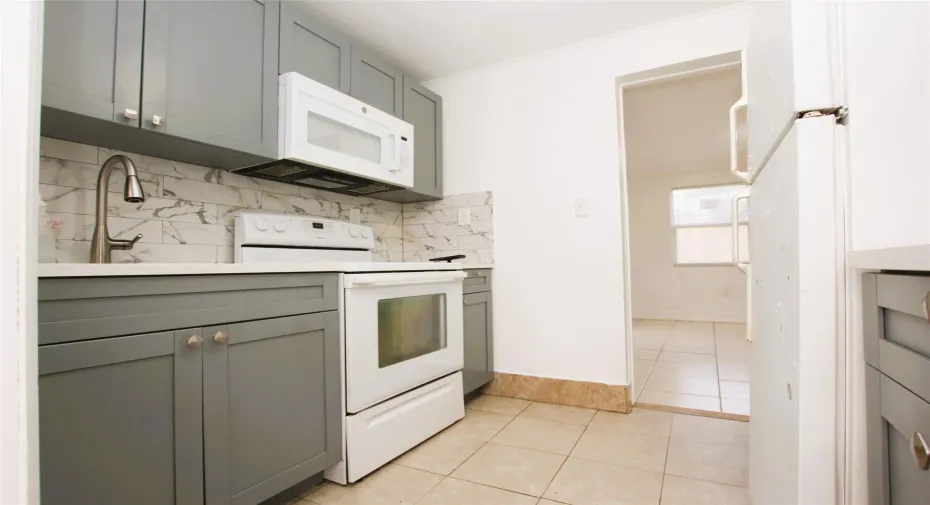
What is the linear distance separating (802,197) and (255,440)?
1489mm

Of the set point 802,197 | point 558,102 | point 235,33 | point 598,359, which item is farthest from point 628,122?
point 802,197

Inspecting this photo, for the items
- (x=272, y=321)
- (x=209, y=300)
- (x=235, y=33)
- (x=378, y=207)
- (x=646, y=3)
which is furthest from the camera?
(x=378, y=207)

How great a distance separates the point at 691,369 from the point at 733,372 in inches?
10.8

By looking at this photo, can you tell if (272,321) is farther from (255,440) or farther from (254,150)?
(254,150)

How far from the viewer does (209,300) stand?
3.96ft

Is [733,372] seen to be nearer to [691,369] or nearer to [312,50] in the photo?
[691,369]

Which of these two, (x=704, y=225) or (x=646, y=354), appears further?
(x=704, y=225)

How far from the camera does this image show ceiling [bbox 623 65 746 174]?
3.17m

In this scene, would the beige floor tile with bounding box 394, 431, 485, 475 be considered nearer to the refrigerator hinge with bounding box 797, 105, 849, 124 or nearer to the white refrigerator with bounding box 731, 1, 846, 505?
the white refrigerator with bounding box 731, 1, 846, 505

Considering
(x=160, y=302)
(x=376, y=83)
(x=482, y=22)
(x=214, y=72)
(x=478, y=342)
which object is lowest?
(x=478, y=342)

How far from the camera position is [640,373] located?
3156mm

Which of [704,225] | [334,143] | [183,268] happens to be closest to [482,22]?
[334,143]

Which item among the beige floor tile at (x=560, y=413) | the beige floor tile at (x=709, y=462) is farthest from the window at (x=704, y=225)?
the beige floor tile at (x=709, y=462)

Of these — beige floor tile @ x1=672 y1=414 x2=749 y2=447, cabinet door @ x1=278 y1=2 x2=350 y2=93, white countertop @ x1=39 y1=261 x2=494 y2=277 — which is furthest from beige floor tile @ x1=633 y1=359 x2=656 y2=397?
cabinet door @ x1=278 y1=2 x2=350 y2=93
